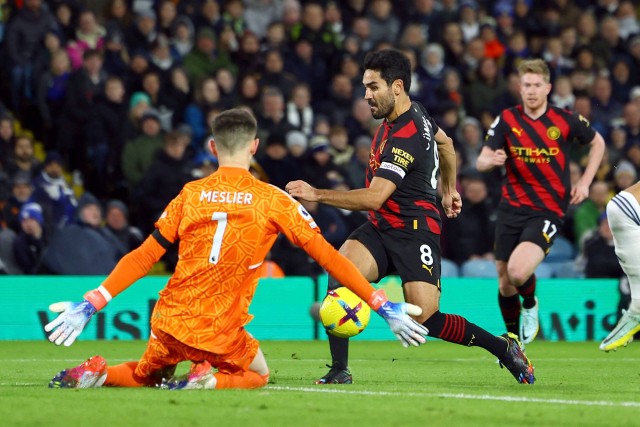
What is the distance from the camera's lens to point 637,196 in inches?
346

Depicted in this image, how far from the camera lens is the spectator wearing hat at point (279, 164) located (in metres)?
15.7

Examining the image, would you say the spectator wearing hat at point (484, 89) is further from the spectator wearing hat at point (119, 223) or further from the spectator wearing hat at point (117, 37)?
the spectator wearing hat at point (119, 223)

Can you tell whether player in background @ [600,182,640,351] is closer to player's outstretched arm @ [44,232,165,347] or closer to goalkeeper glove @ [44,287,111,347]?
player's outstretched arm @ [44,232,165,347]

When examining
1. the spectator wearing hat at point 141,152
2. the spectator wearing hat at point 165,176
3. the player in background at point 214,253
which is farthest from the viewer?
the spectator wearing hat at point 141,152

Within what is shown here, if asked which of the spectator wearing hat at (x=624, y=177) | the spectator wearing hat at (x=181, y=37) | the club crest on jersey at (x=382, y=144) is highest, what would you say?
the spectator wearing hat at (x=181, y=37)

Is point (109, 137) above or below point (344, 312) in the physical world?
above

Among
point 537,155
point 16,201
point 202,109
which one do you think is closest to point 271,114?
point 202,109

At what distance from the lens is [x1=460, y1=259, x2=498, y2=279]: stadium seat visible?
1535 cm

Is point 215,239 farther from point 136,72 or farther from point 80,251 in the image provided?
point 136,72

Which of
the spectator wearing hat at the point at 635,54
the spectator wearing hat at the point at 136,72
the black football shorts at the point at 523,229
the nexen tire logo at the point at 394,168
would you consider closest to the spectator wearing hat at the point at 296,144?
the spectator wearing hat at the point at 136,72

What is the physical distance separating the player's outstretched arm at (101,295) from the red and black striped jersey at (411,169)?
1.85 m

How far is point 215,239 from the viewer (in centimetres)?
679

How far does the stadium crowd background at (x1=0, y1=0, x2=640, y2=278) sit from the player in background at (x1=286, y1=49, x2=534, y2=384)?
665 centimetres

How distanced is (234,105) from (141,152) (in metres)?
1.62
